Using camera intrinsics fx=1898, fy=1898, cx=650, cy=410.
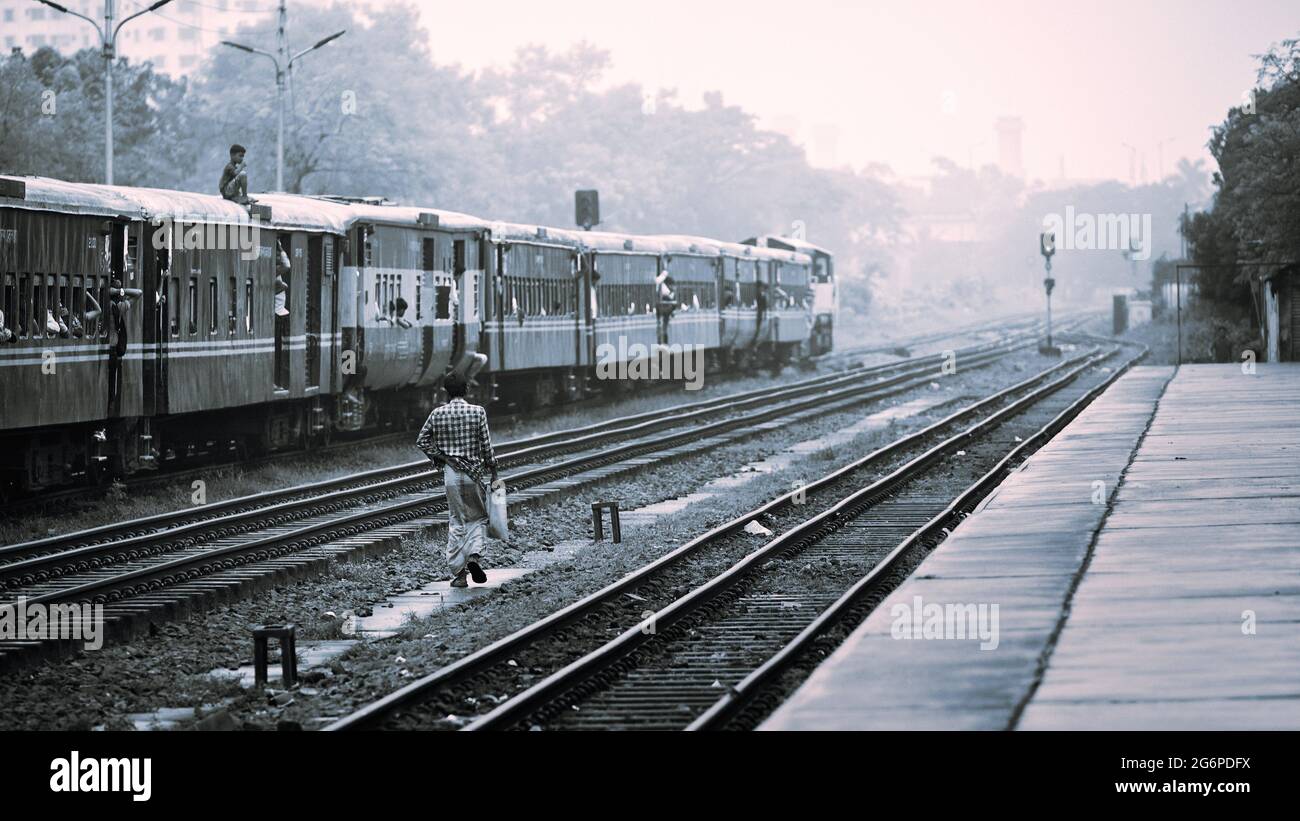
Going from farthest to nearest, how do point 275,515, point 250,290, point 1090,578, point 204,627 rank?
point 250,290 → point 275,515 → point 204,627 → point 1090,578

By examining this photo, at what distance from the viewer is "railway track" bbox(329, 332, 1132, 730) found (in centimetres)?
1049

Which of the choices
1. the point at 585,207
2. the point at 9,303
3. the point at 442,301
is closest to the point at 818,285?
the point at 585,207

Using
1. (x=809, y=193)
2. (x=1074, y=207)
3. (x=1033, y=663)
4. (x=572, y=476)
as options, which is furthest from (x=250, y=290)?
(x=1074, y=207)

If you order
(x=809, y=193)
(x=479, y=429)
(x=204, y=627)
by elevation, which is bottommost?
(x=204, y=627)

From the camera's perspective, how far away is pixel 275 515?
18828mm

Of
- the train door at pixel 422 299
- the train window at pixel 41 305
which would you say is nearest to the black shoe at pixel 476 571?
the train window at pixel 41 305

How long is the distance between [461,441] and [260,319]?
9.29 meters

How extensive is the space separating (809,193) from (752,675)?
100027 mm

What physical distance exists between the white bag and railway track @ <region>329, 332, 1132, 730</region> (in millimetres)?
1073

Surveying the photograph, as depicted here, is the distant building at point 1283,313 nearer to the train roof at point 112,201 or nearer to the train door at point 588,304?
the train door at point 588,304

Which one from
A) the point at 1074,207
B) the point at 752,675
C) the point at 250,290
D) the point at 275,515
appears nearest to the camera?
the point at 752,675

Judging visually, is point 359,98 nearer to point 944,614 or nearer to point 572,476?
point 572,476

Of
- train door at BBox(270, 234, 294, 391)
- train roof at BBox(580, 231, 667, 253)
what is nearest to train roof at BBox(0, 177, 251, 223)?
train door at BBox(270, 234, 294, 391)

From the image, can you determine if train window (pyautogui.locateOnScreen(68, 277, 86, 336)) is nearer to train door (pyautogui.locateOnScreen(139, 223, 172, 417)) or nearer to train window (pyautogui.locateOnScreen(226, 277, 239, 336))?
train door (pyautogui.locateOnScreen(139, 223, 172, 417))
